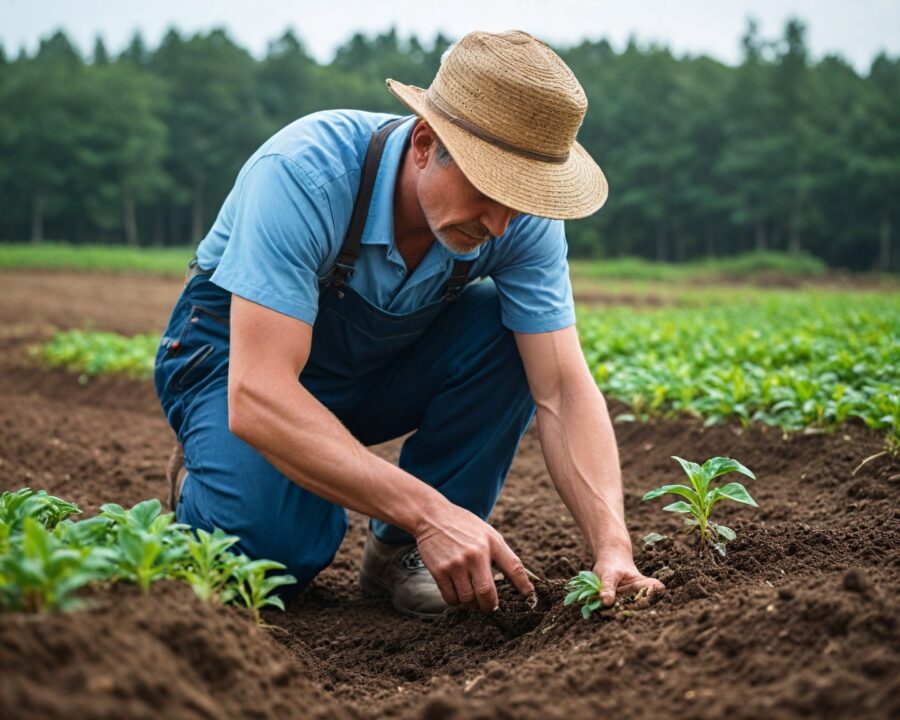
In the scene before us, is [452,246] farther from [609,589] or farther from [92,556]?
[92,556]

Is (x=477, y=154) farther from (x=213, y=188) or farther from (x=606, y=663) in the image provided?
(x=213, y=188)

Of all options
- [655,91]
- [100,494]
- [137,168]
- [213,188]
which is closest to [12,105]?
[137,168]

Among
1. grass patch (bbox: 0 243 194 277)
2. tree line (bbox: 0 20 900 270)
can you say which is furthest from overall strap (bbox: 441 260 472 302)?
tree line (bbox: 0 20 900 270)

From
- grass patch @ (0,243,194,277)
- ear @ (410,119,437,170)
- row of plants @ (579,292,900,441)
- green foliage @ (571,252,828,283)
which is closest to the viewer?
ear @ (410,119,437,170)

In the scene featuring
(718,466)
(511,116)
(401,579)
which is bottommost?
(401,579)

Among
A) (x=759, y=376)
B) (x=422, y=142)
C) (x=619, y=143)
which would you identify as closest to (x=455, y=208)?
(x=422, y=142)

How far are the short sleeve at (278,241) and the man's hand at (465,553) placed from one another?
2.11ft

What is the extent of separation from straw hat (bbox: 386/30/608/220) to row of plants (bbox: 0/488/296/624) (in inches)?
43.3

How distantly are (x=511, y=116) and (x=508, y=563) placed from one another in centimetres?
116

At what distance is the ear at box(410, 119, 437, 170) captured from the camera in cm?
250

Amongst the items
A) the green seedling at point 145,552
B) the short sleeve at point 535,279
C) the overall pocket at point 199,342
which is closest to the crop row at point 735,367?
the short sleeve at point 535,279

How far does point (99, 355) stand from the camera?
24.4 feet

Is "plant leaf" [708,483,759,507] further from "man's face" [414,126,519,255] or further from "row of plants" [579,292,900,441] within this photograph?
"row of plants" [579,292,900,441]

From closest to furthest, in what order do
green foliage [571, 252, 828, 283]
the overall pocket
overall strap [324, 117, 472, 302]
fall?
overall strap [324, 117, 472, 302]
the overall pocket
green foliage [571, 252, 828, 283]
